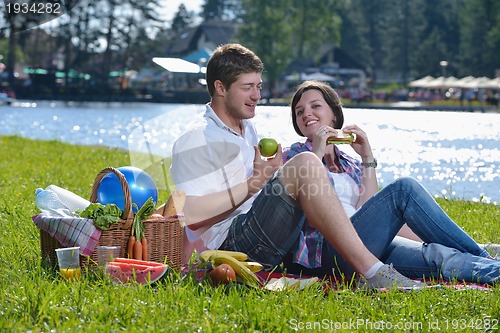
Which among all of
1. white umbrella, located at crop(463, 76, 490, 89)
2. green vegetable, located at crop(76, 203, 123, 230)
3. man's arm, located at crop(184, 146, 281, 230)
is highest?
man's arm, located at crop(184, 146, 281, 230)

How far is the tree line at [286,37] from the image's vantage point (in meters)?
69.6

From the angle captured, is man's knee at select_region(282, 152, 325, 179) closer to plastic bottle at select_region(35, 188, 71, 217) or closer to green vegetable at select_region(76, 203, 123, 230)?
green vegetable at select_region(76, 203, 123, 230)

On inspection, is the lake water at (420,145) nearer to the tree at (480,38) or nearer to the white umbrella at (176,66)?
the white umbrella at (176,66)

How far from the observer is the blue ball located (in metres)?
5.77

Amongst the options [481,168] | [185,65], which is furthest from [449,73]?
[185,65]

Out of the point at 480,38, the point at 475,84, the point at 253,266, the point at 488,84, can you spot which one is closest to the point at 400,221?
the point at 253,266

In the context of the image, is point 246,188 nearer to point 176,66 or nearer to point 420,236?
point 420,236

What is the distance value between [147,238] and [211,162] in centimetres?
72

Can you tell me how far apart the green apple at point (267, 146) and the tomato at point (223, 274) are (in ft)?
2.67

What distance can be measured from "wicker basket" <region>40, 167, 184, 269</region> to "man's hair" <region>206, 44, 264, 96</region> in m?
0.84

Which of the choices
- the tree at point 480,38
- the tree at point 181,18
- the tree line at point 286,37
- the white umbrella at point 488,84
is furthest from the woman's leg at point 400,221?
the tree at point 181,18

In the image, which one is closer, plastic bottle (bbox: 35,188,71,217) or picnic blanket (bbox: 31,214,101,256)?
picnic blanket (bbox: 31,214,101,256)

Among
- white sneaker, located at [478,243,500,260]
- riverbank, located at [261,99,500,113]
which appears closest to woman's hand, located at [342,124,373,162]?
white sneaker, located at [478,243,500,260]

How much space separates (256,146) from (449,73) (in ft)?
243
